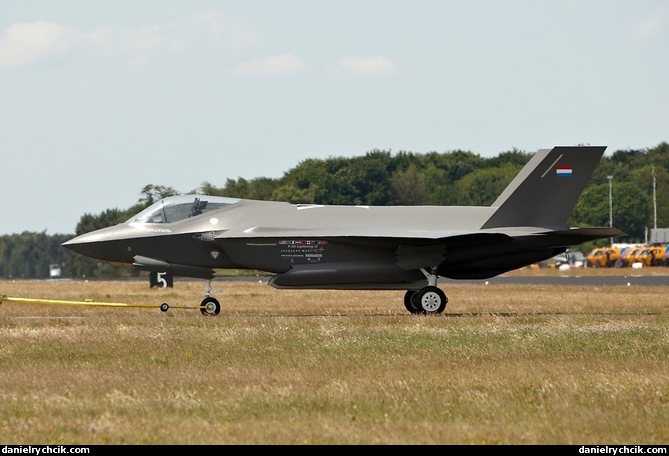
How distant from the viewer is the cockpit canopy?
81.2 ft

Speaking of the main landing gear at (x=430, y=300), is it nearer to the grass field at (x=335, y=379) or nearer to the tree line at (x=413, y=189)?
the grass field at (x=335, y=379)

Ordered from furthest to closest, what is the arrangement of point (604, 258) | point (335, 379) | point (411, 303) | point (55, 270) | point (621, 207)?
point (55, 270), point (621, 207), point (604, 258), point (411, 303), point (335, 379)

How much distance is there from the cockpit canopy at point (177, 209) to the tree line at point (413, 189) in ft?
174

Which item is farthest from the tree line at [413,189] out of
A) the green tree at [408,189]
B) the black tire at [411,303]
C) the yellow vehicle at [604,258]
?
the black tire at [411,303]

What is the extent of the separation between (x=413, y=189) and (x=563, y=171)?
66134 millimetres

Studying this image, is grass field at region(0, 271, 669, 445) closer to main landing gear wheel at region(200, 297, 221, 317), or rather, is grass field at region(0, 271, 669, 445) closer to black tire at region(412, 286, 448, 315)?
main landing gear wheel at region(200, 297, 221, 317)

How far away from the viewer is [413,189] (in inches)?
3573

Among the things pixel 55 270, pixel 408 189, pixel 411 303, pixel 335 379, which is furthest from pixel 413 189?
pixel 335 379

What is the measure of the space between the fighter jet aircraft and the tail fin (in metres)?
0.02

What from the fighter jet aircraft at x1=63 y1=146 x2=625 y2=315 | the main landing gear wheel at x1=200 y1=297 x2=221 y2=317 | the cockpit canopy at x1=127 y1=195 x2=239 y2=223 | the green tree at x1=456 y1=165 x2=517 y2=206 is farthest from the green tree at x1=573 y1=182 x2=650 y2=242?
the main landing gear wheel at x1=200 y1=297 x2=221 y2=317

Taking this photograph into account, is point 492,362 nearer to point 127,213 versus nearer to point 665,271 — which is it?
point 665,271

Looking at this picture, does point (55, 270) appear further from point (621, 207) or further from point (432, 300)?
point (432, 300)

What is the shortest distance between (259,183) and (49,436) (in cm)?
7989

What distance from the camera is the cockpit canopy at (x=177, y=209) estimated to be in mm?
24750
